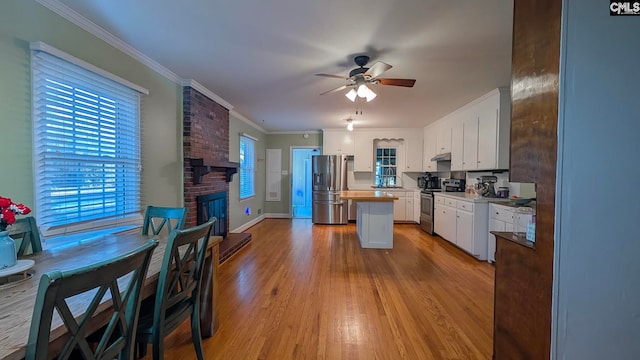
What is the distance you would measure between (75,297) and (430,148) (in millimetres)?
6079

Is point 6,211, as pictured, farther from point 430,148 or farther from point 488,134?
point 430,148

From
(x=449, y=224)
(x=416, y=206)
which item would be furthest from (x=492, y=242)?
(x=416, y=206)

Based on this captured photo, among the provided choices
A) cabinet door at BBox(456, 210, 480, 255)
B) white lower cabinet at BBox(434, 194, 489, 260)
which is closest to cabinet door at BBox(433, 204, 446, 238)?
white lower cabinet at BBox(434, 194, 489, 260)

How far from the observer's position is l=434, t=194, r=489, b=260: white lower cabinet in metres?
3.61

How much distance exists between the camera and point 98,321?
3.20 feet

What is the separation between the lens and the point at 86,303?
3.19 feet

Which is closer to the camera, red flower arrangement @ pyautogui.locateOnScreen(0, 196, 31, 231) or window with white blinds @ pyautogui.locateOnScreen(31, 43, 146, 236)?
red flower arrangement @ pyautogui.locateOnScreen(0, 196, 31, 231)

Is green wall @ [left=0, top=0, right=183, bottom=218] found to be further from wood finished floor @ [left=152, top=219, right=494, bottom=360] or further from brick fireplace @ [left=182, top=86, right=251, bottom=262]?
wood finished floor @ [left=152, top=219, right=494, bottom=360]

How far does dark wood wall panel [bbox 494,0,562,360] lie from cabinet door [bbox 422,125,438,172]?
14.8 feet

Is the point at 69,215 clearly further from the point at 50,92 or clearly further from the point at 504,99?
the point at 504,99

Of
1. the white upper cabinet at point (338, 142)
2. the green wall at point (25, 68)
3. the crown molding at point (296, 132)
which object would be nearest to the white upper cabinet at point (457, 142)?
the white upper cabinet at point (338, 142)

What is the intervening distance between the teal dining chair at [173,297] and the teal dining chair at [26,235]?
776 millimetres

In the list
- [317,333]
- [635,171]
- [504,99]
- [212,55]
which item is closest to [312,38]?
[212,55]

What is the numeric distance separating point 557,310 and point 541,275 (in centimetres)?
14
